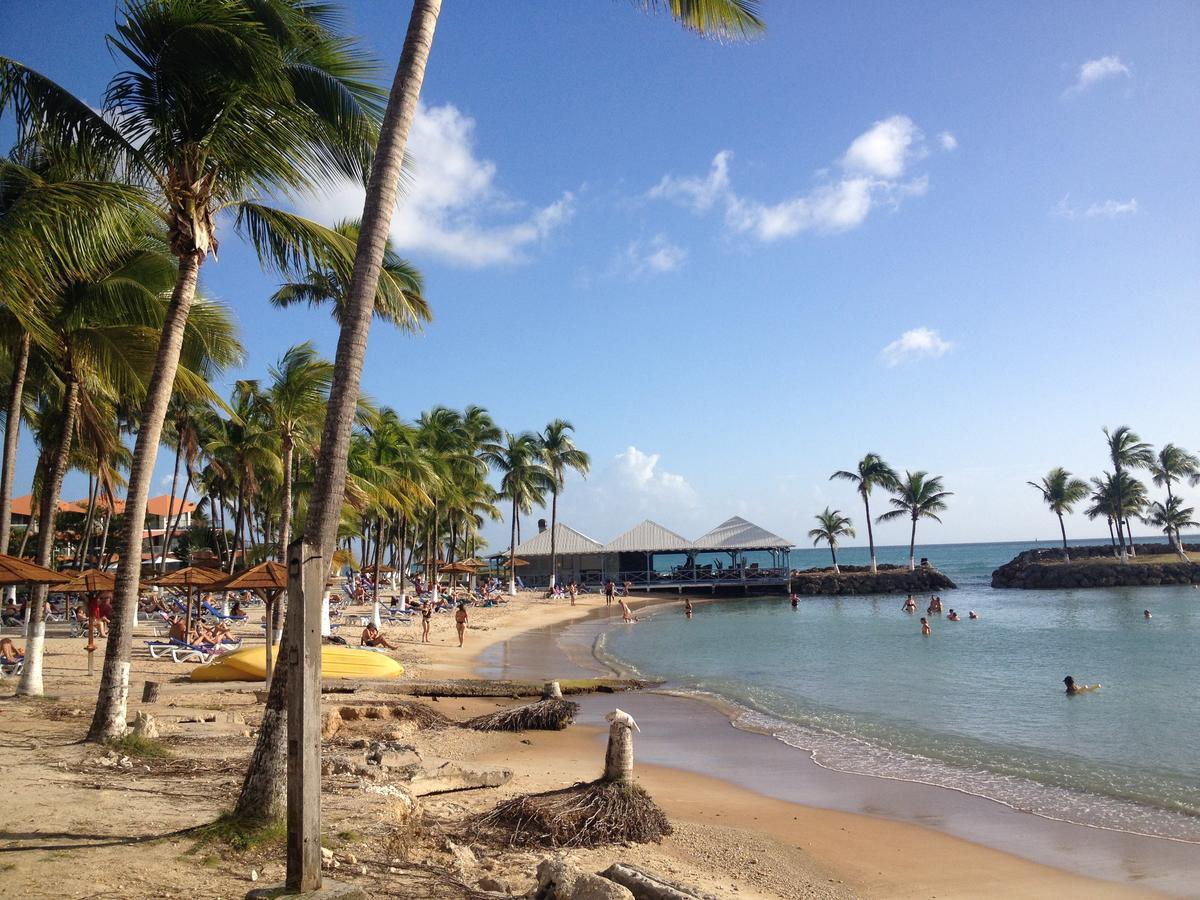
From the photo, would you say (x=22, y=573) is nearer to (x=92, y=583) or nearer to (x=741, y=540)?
(x=92, y=583)

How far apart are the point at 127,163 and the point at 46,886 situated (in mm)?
6835

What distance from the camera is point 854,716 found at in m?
16.2

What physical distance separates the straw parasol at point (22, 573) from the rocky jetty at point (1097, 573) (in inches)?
2673

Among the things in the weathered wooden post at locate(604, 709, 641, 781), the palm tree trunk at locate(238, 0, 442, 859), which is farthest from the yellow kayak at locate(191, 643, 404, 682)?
the palm tree trunk at locate(238, 0, 442, 859)

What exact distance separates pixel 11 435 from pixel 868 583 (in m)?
58.9

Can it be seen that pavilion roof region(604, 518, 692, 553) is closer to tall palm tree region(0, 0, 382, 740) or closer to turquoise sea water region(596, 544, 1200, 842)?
turquoise sea water region(596, 544, 1200, 842)

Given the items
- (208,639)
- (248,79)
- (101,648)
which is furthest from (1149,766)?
(101,648)

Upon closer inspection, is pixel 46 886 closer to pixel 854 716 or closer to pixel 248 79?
pixel 248 79

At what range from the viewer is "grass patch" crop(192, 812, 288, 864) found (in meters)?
5.07

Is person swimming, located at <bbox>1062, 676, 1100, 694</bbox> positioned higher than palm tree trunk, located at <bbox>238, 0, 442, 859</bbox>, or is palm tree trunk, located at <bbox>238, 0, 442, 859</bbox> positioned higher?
palm tree trunk, located at <bbox>238, 0, 442, 859</bbox>

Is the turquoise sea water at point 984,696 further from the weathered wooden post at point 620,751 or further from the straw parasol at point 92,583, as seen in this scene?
the straw parasol at point 92,583

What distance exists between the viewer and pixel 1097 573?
6266cm

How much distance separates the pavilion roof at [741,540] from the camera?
5603cm

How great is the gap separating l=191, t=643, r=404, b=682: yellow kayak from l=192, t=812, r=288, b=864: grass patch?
9.66 m
